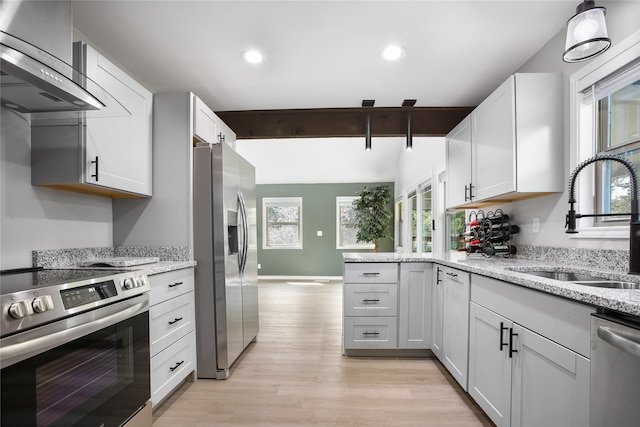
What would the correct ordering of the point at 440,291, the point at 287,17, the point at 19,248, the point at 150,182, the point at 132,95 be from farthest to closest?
the point at 440,291 < the point at 150,182 < the point at 132,95 < the point at 287,17 < the point at 19,248

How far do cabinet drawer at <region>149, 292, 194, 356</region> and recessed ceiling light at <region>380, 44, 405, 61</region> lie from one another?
2295 mm

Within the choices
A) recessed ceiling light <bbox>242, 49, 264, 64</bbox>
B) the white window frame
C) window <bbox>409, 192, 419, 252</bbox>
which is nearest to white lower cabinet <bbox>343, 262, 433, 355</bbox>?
the white window frame

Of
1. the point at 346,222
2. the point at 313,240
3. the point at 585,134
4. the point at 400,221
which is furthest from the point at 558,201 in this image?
the point at 313,240

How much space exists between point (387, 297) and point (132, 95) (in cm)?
258

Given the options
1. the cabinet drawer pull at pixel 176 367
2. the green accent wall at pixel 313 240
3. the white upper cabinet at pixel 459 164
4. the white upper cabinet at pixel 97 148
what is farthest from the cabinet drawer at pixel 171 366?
the green accent wall at pixel 313 240

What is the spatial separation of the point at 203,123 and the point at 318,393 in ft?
7.58

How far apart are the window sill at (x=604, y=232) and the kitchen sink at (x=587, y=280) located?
243mm

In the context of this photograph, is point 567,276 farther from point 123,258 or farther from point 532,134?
point 123,258

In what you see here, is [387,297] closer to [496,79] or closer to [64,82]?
[496,79]

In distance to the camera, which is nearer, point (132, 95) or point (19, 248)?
point (19, 248)

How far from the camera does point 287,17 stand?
1.80 metres

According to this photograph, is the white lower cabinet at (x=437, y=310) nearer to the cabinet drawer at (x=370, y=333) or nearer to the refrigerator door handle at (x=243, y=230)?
the cabinet drawer at (x=370, y=333)

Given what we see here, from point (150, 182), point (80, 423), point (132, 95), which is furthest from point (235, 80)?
point (80, 423)

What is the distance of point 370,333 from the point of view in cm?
262
